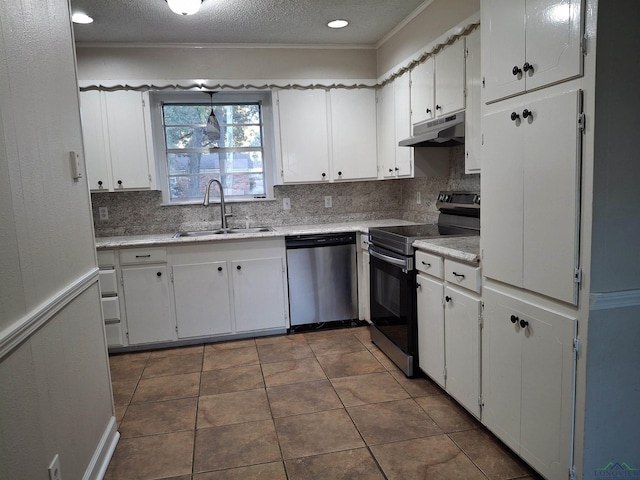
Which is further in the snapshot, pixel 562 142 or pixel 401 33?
pixel 401 33

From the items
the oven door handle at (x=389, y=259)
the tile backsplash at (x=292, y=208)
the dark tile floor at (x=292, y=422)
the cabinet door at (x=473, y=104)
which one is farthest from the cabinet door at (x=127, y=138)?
the cabinet door at (x=473, y=104)

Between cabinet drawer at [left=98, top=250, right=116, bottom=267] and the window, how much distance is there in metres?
0.81

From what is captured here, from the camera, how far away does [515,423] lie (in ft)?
6.14

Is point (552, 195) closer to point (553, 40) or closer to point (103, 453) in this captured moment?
point (553, 40)

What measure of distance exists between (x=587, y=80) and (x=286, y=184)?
109 inches

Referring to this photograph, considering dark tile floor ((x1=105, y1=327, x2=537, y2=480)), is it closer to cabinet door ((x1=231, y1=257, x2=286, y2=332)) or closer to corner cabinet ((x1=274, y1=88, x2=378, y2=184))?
cabinet door ((x1=231, y1=257, x2=286, y2=332))

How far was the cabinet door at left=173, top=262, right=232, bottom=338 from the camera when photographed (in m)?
3.50

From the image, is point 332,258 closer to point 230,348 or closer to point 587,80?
point 230,348

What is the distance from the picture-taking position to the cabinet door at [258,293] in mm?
3605

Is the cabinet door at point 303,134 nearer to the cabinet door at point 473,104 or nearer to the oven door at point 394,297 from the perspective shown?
the oven door at point 394,297

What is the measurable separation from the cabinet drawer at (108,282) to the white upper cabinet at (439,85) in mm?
2551

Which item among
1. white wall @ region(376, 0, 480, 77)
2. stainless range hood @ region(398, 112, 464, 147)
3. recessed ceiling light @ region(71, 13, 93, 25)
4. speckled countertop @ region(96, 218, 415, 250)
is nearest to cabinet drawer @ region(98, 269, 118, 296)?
speckled countertop @ region(96, 218, 415, 250)

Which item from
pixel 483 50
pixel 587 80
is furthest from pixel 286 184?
pixel 587 80

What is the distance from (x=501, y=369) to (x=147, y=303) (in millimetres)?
2634
